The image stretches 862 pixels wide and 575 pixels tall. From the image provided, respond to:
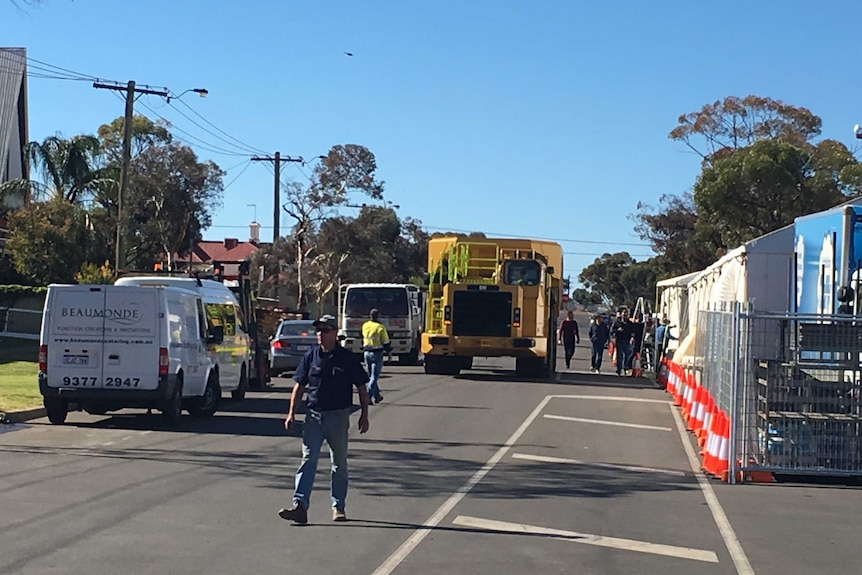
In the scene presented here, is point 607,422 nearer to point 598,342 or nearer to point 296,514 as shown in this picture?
point 296,514

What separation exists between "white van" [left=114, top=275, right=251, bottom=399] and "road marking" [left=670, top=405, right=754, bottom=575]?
8.06 meters

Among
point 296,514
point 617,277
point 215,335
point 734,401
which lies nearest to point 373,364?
point 215,335

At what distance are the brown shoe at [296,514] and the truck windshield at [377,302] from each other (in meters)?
26.5

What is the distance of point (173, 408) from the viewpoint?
57.6ft

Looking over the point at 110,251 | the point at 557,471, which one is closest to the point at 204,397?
the point at 557,471

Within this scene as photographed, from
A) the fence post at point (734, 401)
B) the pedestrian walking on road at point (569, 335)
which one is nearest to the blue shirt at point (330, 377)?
the fence post at point (734, 401)

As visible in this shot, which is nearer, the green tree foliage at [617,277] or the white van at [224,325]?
the white van at [224,325]

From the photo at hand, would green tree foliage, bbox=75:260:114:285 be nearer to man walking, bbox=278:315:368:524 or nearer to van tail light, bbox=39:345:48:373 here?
van tail light, bbox=39:345:48:373

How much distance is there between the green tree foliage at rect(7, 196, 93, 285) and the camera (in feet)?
144

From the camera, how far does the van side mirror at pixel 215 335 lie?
19686mm

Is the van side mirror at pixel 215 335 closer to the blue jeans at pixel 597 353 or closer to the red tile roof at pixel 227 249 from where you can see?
the blue jeans at pixel 597 353

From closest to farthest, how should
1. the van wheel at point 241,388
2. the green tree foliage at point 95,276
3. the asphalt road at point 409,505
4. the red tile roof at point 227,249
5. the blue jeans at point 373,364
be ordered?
the asphalt road at point 409,505 → the van wheel at point 241,388 → the blue jeans at point 373,364 → the green tree foliage at point 95,276 → the red tile roof at point 227,249

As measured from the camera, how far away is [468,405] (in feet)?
73.0

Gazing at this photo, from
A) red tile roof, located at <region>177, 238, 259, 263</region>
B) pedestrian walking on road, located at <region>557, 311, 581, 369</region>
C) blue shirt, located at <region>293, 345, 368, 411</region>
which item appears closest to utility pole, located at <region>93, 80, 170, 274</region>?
pedestrian walking on road, located at <region>557, 311, 581, 369</region>
